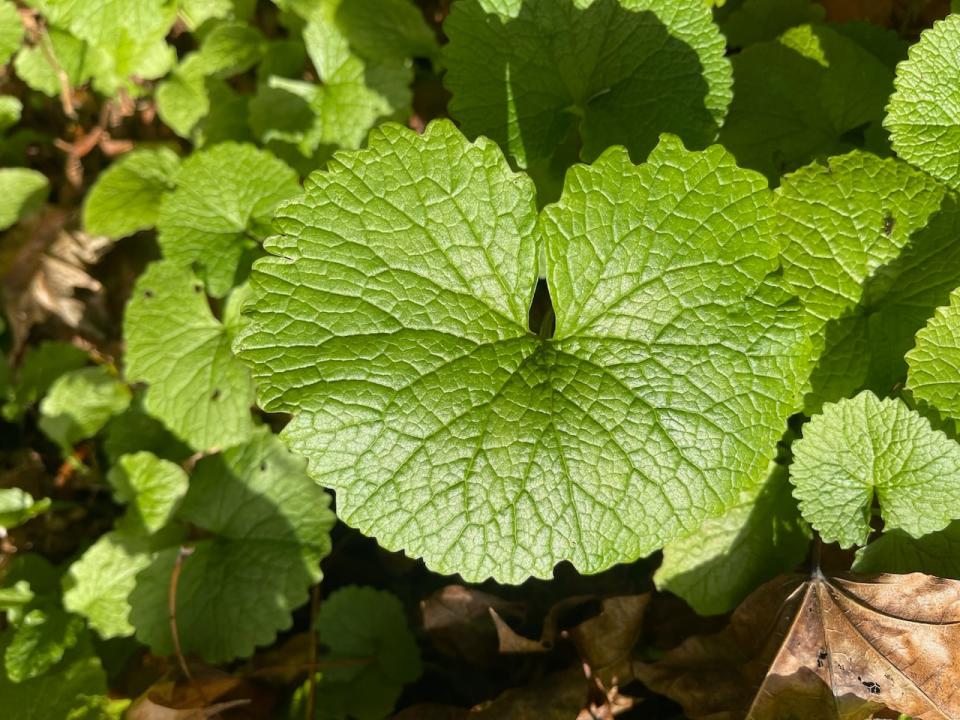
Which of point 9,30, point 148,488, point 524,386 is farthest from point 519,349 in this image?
point 9,30

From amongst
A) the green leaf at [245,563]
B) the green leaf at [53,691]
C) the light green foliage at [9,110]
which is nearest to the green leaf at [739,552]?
the green leaf at [245,563]

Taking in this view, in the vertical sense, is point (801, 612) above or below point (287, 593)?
above

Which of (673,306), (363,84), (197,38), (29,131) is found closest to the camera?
(673,306)

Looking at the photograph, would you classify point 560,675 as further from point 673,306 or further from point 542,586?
point 673,306

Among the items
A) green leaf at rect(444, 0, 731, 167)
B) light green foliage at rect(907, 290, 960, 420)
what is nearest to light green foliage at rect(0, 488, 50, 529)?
green leaf at rect(444, 0, 731, 167)

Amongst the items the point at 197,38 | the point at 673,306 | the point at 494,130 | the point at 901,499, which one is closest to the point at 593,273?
the point at 673,306

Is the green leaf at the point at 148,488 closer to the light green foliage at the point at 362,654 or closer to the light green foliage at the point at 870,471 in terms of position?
the light green foliage at the point at 362,654

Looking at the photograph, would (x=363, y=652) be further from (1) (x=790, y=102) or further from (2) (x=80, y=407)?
(1) (x=790, y=102)
